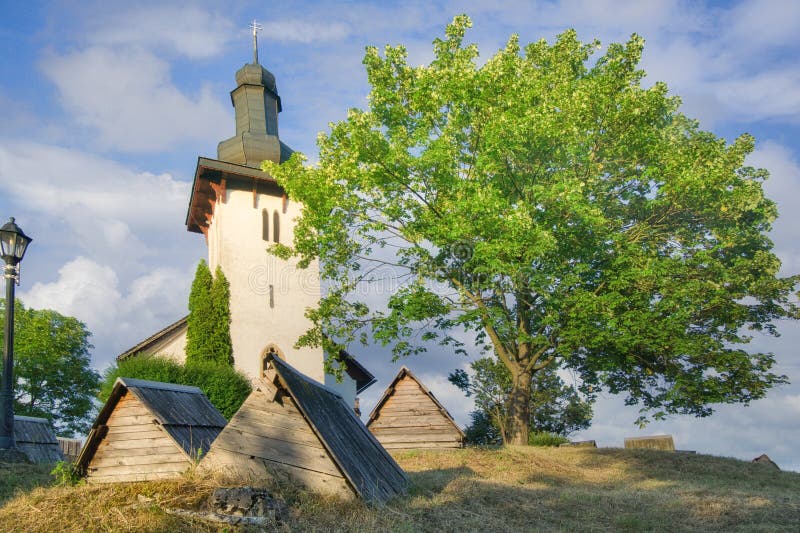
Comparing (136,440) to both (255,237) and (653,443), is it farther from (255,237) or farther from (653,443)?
(653,443)

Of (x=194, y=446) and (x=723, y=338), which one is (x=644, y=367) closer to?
(x=723, y=338)

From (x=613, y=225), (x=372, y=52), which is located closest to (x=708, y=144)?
(x=613, y=225)

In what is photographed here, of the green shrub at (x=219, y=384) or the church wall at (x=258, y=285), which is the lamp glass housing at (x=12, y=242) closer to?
the green shrub at (x=219, y=384)

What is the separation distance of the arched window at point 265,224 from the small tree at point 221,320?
2.76 metres

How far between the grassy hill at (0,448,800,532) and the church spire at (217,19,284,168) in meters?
17.0

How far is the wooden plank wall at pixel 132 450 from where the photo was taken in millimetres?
12422

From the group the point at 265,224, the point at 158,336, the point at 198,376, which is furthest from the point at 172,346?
the point at 265,224

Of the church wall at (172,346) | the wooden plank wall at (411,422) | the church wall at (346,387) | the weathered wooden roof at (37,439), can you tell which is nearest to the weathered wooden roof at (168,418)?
the weathered wooden roof at (37,439)

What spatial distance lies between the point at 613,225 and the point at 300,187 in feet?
37.5

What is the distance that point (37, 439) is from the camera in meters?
21.5

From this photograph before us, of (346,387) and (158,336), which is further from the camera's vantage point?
(346,387)

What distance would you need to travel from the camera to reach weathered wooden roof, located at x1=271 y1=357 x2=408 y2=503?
1071 centimetres

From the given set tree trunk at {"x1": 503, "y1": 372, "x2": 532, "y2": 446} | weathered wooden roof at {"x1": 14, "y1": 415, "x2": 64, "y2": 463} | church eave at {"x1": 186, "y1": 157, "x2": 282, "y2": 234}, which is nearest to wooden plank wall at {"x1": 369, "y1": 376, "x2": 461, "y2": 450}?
tree trunk at {"x1": 503, "y1": 372, "x2": 532, "y2": 446}

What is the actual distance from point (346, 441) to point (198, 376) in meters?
15.9
